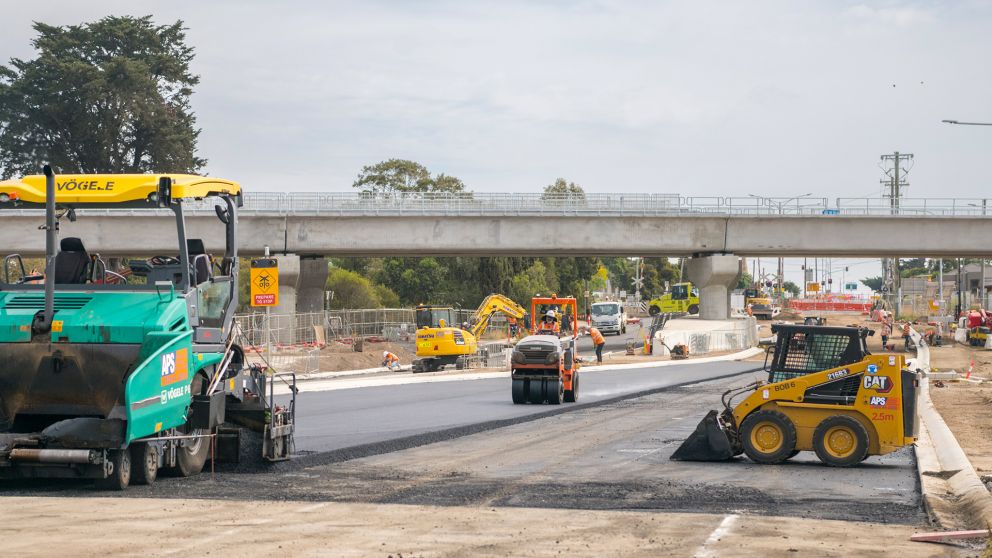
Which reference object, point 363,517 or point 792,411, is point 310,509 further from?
point 792,411

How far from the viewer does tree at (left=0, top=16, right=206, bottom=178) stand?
70188 mm

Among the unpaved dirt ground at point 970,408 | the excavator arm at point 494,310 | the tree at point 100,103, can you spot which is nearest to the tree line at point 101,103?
the tree at point 100,103

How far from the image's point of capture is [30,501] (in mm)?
11195

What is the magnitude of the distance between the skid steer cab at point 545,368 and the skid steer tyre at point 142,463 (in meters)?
14.6

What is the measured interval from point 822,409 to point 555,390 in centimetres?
1153

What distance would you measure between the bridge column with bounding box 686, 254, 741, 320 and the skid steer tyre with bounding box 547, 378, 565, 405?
36.2 meters

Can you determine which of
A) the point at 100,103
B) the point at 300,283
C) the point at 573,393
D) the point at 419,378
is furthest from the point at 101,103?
the point at 573,393

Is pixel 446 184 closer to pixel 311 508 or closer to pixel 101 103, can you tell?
pixel 101 103

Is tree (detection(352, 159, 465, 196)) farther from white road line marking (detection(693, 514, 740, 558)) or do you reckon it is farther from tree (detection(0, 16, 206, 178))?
white road line marking (detection(693, 514, 740, 558))

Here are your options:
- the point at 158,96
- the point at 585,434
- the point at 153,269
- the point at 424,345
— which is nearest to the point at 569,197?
the point at 424,345

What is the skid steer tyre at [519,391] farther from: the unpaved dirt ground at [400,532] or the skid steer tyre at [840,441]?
the unpaved dirt ground at [400,532]

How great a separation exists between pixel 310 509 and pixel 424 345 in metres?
34.2

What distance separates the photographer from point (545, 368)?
2675 cm

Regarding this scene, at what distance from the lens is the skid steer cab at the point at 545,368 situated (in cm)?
2658
